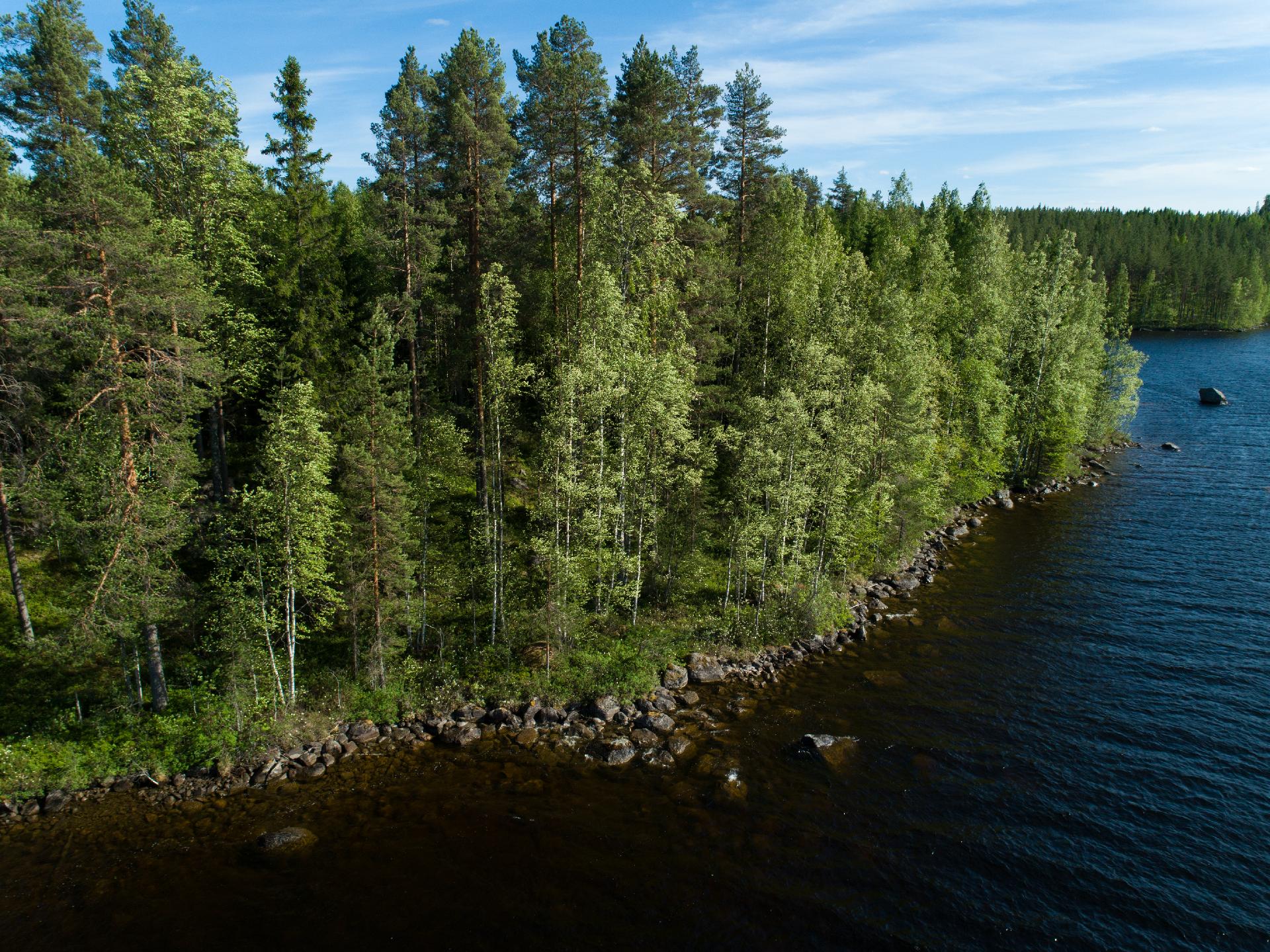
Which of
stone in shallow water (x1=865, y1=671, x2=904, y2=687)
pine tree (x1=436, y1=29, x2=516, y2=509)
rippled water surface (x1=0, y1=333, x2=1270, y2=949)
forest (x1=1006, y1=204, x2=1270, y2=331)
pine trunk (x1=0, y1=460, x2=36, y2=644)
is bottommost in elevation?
rippled water surface (x1=0, y1=333, x2=1270, y2=949)

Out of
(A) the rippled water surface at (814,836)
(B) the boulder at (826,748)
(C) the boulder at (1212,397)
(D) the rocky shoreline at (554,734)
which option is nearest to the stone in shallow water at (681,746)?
(D) the rocky shoreline at (554,734)

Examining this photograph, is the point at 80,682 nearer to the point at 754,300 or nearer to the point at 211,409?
the point at 211,409

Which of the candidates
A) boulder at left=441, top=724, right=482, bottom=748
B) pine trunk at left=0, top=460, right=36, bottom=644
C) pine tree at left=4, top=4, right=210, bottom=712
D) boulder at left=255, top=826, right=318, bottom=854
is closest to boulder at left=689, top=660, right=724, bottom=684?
boulder at left=441, top=724, right=482, bottom=748

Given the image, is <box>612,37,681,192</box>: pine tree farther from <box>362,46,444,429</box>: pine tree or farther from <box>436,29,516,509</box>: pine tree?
<box>362,46,444,429</box>: pine tree

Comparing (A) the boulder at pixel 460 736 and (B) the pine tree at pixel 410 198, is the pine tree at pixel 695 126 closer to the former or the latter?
(B) the pine tree at pixel 410 198

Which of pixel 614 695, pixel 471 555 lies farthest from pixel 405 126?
pixel 614 695
